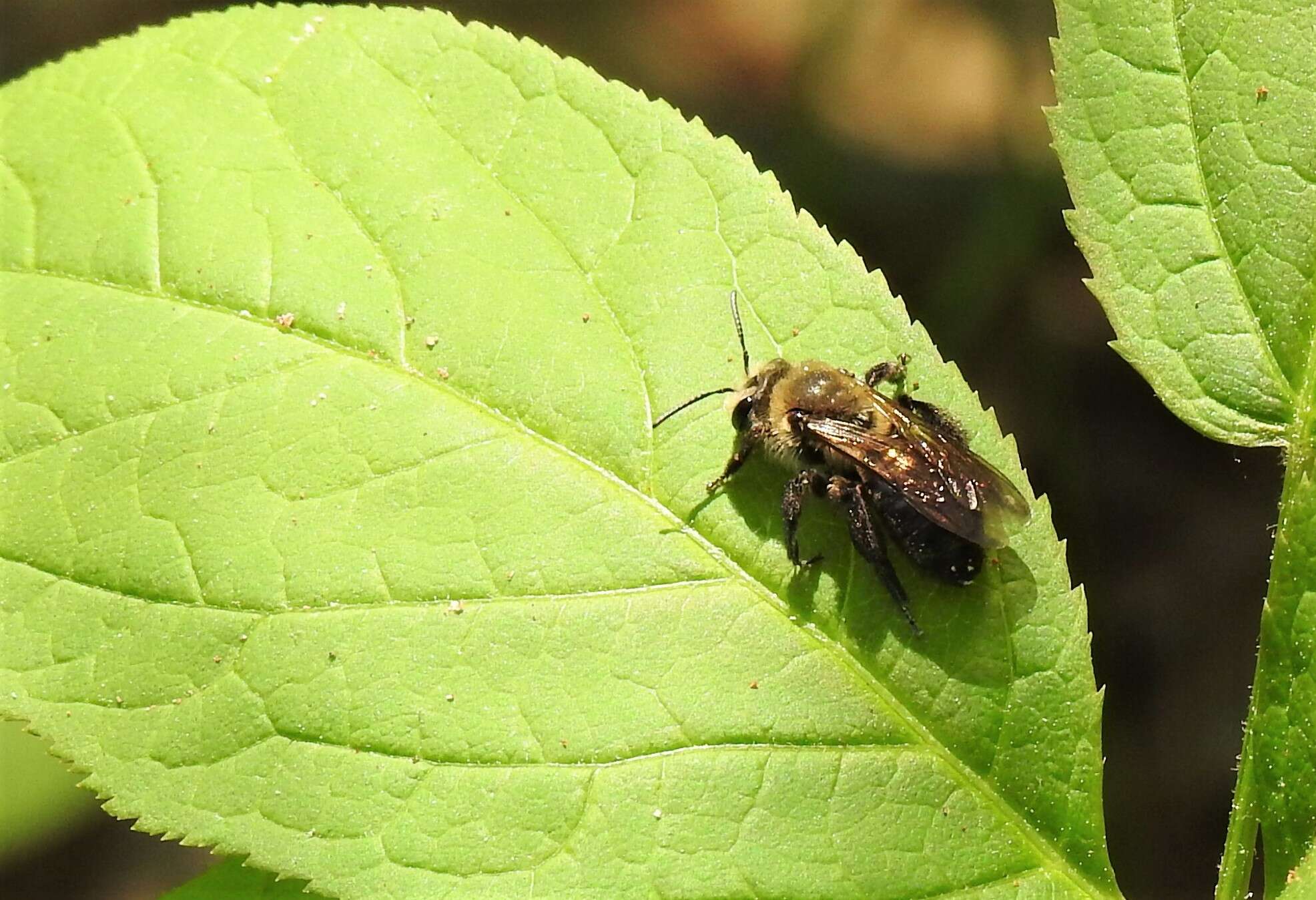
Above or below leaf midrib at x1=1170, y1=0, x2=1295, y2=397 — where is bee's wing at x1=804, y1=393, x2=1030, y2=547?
below

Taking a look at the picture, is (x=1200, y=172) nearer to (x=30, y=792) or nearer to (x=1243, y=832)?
(x=1243, y=832)

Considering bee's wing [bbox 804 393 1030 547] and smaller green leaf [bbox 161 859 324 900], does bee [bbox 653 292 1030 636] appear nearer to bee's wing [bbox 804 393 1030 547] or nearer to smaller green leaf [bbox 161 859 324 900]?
bee's wing [bbox 804 393 1030 547]

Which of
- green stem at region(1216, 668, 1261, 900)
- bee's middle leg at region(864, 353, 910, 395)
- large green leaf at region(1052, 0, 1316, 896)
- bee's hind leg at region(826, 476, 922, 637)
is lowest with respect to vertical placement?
green stem at region(1216, 668, 1261, 900)

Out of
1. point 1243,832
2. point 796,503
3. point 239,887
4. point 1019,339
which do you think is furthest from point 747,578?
point 1019,339

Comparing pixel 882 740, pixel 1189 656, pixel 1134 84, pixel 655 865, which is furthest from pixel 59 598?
pixel 1189 656

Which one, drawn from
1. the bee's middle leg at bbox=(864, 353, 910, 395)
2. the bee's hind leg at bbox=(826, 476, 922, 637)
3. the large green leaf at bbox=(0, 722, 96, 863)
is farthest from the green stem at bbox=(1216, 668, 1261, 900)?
the large green leaf at bbox=(0, 722, 96, 863)

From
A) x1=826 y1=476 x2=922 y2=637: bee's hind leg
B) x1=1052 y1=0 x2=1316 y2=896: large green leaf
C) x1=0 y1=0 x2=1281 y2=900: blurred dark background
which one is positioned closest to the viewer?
x1=1052 y1=0 x2=1316 y2=896: large green leaf

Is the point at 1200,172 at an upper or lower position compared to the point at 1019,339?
upper
